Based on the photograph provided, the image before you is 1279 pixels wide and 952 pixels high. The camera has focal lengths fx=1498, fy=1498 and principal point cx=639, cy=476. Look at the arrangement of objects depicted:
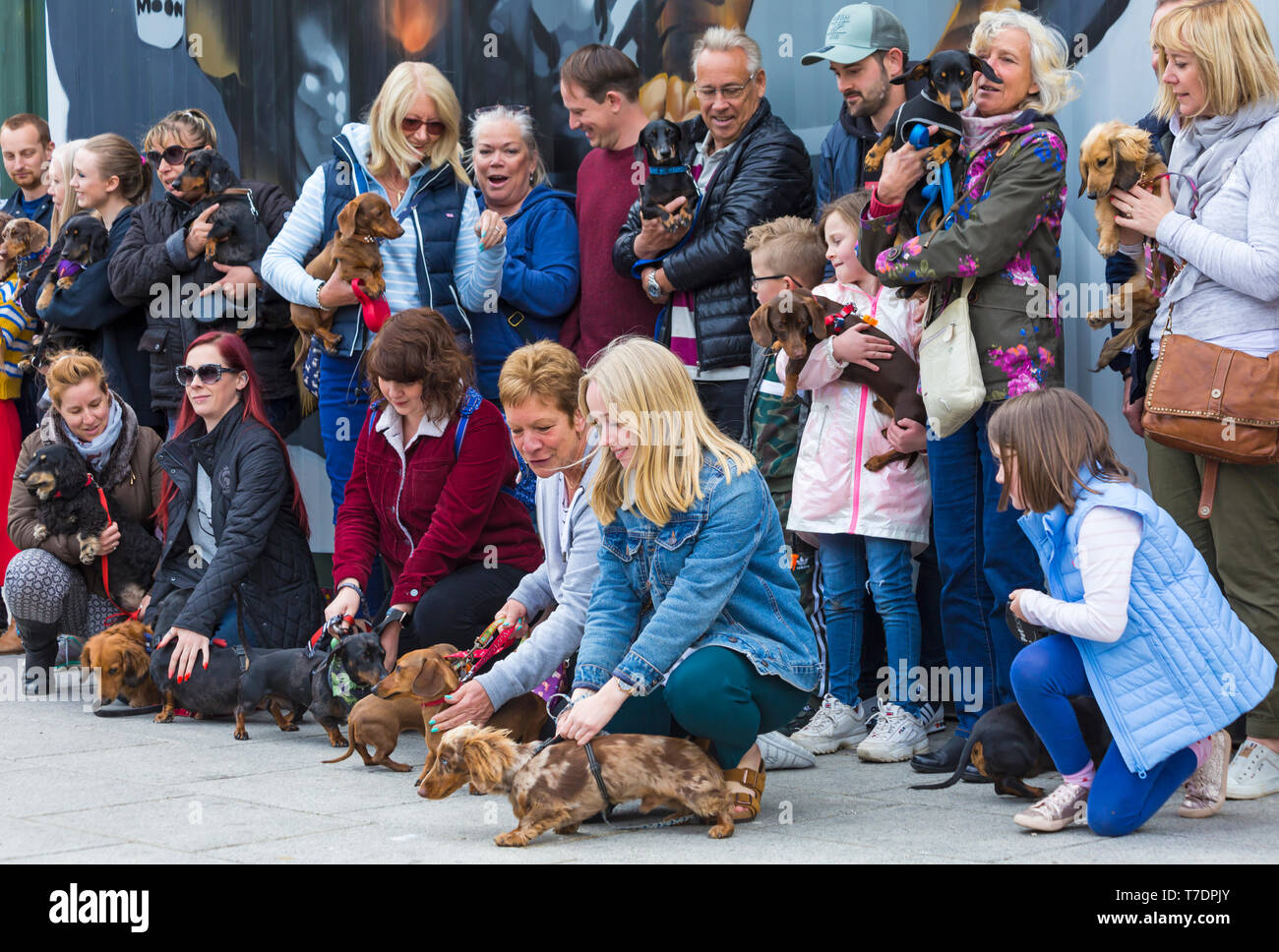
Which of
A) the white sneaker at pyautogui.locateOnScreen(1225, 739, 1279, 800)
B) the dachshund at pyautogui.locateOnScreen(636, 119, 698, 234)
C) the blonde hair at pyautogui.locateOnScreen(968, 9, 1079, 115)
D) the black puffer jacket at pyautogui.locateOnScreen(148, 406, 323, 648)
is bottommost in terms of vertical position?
the white sneaker at pyautogui.locateOnScreen(1225, 739, 1279, 800)

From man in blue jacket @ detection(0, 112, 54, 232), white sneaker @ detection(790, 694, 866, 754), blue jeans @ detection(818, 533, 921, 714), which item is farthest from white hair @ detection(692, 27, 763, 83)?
man in blue jacket @ detection(0, 112, 54, 232)

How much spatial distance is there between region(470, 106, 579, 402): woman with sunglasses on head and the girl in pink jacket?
1.38 meters

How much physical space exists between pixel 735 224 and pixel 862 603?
1508 mm

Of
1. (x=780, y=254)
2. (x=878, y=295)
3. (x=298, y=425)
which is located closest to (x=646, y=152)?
(x=780, y=254)

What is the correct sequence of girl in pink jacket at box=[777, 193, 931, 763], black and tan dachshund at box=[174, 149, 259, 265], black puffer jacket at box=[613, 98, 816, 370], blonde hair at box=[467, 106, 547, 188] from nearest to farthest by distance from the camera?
1. girl in pink jacket at box=[777, 193, 931, 763]
2. black puffer jacket at box=[613, 98, 816, 370]
3. blonde hair at box=[467, 106, 547, 188]
4. black and tan dachshund at box=[174, 149, 259, 265]

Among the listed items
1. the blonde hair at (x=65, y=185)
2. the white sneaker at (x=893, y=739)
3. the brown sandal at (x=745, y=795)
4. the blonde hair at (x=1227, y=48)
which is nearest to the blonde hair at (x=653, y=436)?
the brown sandal at (x=745, y=795)

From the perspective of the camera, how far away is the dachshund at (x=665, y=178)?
18.8 feet

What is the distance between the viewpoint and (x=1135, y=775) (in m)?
3.83

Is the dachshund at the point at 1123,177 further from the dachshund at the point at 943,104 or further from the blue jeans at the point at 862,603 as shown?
the blue jeans at the point at 862,603

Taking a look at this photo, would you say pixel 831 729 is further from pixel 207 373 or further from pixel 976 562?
pixel 207 373

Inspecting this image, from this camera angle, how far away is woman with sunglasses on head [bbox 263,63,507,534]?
6328 mm

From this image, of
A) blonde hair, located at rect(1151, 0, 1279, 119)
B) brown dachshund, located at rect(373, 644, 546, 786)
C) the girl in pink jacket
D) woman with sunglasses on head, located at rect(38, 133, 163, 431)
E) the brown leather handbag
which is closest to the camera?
the brown leather handbag

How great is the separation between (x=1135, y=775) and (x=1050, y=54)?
2354mm

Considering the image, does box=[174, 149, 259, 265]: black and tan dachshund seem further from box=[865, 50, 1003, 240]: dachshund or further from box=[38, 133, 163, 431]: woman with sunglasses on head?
box=[865, 50, 1003, 240]: dachshund
